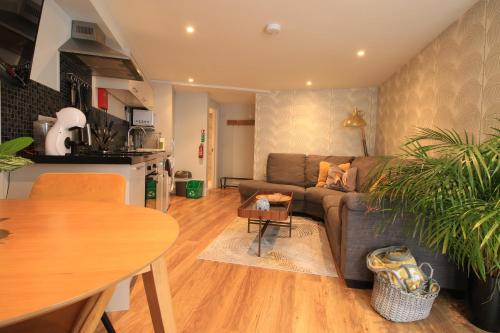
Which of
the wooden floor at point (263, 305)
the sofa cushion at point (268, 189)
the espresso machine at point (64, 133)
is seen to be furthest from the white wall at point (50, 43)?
the sofa cushion at point (268, 189)

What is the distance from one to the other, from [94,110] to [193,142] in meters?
2.62

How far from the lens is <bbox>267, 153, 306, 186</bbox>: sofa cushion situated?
4453mm

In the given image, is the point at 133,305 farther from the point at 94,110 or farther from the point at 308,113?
the point at 308,113

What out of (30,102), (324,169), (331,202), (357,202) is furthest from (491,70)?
(30,102)

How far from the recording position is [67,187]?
1.16m

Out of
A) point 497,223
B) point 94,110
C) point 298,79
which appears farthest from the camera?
point 298,79

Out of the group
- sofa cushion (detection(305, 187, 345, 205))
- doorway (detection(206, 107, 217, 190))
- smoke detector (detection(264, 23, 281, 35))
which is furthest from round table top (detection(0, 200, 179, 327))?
doorway (detection(206, 107, 217, 190))

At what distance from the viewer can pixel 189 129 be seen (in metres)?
5.36

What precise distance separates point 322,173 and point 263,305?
2828mm

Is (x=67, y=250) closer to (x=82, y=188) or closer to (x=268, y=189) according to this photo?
(x=82, y=188)

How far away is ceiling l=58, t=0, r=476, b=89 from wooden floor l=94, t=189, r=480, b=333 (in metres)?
2.23

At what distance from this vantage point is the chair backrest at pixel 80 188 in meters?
1.14

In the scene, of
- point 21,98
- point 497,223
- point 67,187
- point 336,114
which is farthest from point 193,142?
point 497,223

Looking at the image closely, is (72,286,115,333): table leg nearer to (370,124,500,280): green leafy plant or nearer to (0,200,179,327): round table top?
(0,200,179,327): round table top
